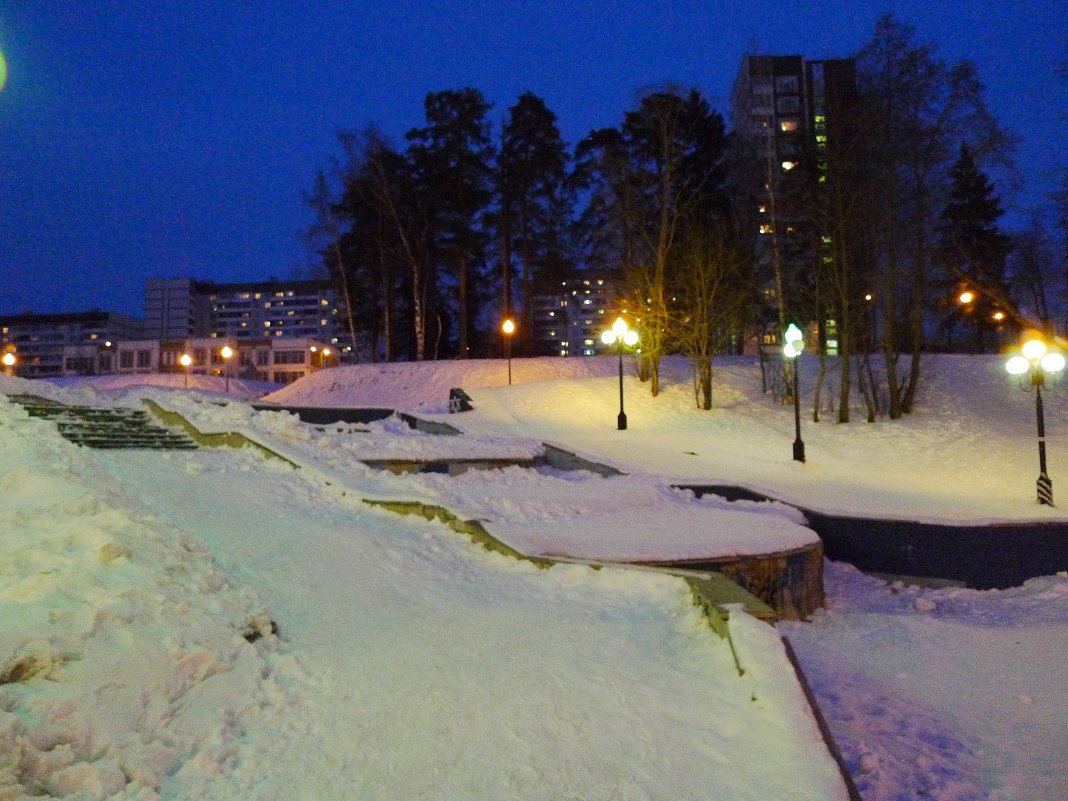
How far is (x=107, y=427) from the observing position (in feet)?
47.5

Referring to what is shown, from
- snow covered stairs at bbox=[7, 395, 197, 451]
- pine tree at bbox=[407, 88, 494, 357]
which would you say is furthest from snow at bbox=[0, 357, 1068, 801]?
pine tree at bbox=[407, 88, 494, 357]

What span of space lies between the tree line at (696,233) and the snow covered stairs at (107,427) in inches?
635

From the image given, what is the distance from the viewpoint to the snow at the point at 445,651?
13.1 ft

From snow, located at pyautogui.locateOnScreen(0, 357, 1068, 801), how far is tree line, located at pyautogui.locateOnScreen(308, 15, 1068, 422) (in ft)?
37.7

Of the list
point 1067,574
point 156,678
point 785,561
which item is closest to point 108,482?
point 156,678

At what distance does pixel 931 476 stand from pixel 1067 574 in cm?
627

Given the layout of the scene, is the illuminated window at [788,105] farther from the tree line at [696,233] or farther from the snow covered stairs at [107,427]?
the snow covered stairs at [107,427]

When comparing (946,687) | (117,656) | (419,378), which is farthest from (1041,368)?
(419,378)

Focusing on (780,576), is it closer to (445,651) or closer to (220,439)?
(445,651)

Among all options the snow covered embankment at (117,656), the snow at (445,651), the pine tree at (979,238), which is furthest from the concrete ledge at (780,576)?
the pine tree at (979,238)

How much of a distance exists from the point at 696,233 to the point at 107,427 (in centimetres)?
1929

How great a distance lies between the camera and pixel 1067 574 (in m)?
11.6

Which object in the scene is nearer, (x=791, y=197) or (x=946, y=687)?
(x=946, y=687)

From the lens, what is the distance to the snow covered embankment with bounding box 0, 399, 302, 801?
3.63m
